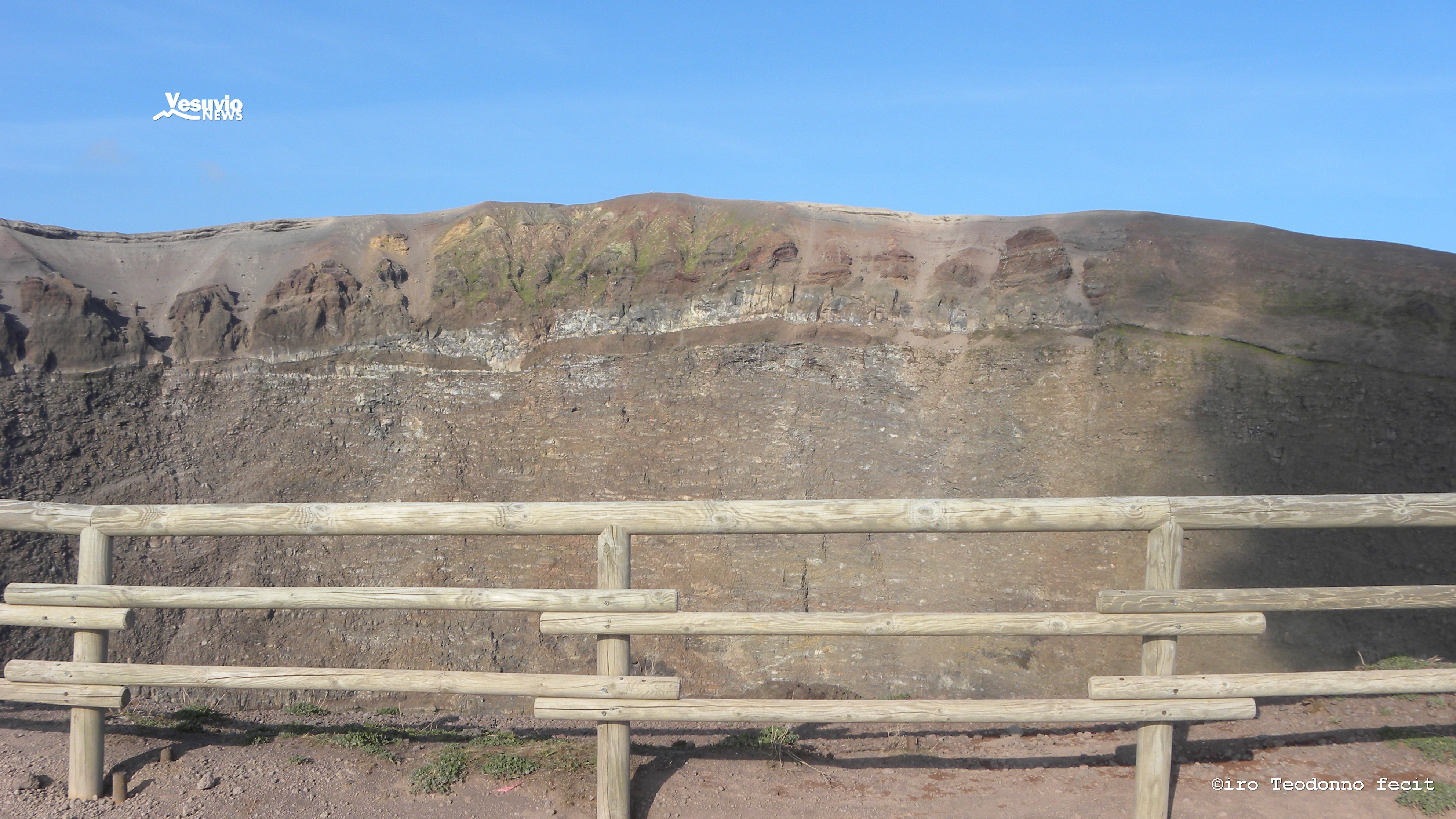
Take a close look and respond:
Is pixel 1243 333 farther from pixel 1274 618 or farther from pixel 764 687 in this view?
pixel 764 687

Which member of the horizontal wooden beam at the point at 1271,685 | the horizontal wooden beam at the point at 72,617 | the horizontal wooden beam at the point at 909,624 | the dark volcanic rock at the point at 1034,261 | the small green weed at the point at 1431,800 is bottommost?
the small green weed at the point at 1431,800

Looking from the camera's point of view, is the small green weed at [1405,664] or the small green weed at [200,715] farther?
the small green weed at [1405,664]

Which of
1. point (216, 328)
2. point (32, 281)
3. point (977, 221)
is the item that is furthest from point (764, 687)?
point (32, 281)

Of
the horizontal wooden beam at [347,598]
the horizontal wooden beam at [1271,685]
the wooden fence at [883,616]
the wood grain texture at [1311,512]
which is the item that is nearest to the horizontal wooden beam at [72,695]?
the wooden fence at [883,616]

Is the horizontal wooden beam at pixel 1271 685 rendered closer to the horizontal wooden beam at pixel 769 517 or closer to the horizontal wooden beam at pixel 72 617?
the horizontal wooden beam at pixel 769 517

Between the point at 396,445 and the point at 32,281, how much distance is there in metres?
6.39

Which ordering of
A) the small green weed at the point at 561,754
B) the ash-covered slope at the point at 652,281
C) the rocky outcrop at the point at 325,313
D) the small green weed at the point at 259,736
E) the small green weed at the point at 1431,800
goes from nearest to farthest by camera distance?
the small green weed at the point at 1431,800
the small green weed at the point at 561,754
the small green weed at the point at 259,736
the ash-covered slope at the point at 652,281
the rocky outcrop at the point at 325,313

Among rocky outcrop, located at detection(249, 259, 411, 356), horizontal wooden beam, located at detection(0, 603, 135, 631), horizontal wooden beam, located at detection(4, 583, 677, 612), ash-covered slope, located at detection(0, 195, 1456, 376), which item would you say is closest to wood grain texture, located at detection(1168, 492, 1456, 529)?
horizontal wooden beam, located at detection(4, 583, 677, 612)

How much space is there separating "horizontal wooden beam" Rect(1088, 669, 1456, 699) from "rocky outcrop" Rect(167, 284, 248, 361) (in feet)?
47.0

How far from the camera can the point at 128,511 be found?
454 cm

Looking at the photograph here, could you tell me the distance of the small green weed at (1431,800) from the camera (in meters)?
4.05

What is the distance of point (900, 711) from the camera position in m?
4.22

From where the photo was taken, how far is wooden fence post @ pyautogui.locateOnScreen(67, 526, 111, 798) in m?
4.35

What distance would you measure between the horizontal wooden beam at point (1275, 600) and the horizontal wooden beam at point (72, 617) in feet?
16.2
